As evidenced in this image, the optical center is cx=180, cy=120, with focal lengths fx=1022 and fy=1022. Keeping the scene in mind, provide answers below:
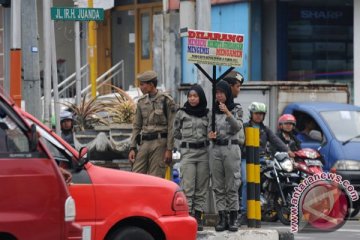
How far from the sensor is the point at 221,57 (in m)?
11.9

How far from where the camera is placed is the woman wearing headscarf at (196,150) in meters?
11.5

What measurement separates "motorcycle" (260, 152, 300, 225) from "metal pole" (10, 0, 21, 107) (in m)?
3.96

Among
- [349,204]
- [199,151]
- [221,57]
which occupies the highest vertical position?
[221,57]

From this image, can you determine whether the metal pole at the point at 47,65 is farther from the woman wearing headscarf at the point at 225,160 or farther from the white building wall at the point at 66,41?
the white building wall at the point at 66,41

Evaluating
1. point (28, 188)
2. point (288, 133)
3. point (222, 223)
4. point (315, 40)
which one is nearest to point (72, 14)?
point (288, 133)

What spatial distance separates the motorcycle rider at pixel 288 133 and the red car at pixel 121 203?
5904 mm

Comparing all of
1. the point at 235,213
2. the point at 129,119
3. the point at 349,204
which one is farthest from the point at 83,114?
the point at 235,213

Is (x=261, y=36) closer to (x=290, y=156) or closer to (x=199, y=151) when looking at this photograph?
(x=290, y=156)

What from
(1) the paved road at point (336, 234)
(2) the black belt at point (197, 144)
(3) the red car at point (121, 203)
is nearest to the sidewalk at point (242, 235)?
(2) the black belt at point (197, 144)

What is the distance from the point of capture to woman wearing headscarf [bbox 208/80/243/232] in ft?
37.6

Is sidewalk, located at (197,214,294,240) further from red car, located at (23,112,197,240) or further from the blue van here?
the blue van

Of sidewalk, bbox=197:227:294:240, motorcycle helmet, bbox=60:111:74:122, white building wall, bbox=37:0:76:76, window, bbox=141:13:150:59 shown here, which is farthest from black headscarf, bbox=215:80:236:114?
white building wall, bbox=37:0:76:76

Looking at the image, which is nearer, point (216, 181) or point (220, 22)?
point (216, 181)

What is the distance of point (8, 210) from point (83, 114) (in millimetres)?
9416
